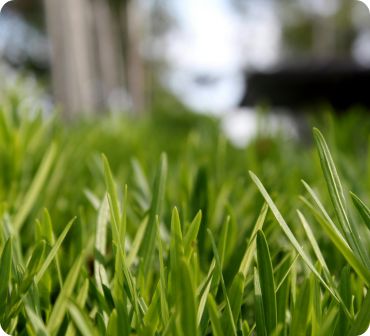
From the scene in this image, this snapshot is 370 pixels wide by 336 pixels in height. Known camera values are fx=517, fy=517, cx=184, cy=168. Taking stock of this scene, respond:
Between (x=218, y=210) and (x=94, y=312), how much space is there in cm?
16

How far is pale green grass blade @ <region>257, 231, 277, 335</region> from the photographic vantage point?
200 mm

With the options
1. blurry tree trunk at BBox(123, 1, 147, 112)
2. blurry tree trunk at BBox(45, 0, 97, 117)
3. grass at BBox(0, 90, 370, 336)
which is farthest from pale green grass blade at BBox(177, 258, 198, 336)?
blurry tree trunk at BBox(123, 1, 147, 112)

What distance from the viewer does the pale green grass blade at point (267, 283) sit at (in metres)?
0.20

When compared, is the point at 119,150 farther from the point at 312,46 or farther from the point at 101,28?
the point at 312,46

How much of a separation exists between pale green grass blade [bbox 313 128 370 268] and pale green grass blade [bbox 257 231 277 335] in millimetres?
37

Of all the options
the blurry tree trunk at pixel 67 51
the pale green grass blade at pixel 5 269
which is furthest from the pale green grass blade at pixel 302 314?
the blurry tree trunk at pixel 67 51

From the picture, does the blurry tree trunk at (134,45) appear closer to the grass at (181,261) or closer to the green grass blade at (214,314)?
the grass at (181,261)

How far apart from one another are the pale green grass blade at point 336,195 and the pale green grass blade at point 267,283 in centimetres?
4

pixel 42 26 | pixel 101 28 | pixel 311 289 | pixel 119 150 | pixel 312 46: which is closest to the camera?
pixel 311 289

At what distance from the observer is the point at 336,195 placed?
21cm

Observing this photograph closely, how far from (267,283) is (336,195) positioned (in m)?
0.05

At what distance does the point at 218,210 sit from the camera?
0.38 m

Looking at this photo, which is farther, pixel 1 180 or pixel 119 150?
pixel 119 150

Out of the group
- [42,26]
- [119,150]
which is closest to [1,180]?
[119,150]
